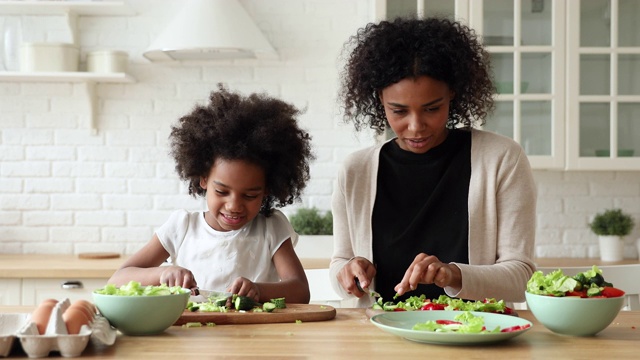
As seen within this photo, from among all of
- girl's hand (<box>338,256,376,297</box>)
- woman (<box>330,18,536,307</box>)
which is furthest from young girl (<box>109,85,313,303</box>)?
girl's hand (<box>338,256,376,297</box>)

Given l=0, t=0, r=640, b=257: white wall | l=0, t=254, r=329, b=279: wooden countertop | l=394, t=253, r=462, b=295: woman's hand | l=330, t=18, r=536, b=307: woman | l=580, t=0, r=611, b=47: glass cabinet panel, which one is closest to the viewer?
l=394, t=253, r=462, b=295: woman's hand

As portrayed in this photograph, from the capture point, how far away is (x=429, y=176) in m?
2.26

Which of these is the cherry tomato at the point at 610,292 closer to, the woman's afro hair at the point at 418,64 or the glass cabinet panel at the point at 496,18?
the woman's afro hair at the point at 418,64

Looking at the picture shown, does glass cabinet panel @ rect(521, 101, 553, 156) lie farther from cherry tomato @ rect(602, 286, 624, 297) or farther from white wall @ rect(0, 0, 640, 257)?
cherry tomato @ rect(602, 286, 624, 297)

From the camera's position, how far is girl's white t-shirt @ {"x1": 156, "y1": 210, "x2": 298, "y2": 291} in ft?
7.55

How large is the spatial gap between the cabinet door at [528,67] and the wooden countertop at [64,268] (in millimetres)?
1025

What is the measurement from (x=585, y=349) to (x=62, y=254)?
3.02m

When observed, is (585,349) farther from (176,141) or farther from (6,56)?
(6,56)

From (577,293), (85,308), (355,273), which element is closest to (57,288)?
(355,273)

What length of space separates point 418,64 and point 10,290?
2088mm

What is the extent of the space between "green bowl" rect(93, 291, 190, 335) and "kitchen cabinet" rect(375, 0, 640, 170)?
2.34 metres

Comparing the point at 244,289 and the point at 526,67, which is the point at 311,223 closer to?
the point at 526,67

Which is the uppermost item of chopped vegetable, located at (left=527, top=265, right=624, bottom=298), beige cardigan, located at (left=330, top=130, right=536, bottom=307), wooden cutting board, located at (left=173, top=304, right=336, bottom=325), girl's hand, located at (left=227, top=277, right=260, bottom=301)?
beige cardigan, located at (left=330, top=130, right=536, bottom=307)

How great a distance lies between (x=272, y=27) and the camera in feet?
13.2
